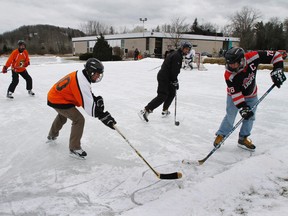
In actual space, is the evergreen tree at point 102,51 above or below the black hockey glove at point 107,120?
above

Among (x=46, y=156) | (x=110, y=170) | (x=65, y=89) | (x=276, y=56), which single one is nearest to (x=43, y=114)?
(x=46, y=156)

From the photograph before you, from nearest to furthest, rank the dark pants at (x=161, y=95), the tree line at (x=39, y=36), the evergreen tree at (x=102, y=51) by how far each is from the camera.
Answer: the dark pants at (x=161, y=95) → the evergreen tree at (x=102, y=51) → the tree line at (x=39, y=36)

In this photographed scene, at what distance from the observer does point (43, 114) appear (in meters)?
5.41

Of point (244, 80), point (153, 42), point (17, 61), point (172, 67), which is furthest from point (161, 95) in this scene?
point (153, 42)

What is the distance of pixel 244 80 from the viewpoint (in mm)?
3275

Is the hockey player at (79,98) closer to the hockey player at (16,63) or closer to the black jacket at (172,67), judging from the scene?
the black jacket at (172,67)

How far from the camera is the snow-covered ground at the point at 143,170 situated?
226 centimetres

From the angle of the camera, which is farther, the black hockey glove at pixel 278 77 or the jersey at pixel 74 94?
the black hockey glove at pixel 278 77

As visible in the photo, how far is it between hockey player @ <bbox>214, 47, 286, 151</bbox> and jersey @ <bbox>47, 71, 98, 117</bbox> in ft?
5.61

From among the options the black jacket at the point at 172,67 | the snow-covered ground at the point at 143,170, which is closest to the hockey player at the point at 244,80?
the snow-covered ground at the point at 143,170

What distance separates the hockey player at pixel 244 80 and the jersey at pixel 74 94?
171 cm

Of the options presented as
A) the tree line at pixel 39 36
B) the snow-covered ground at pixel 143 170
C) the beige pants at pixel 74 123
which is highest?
the tree line at pixel 39 36

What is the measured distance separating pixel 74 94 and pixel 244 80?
2135mm

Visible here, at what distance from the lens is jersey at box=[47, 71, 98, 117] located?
288 cm
